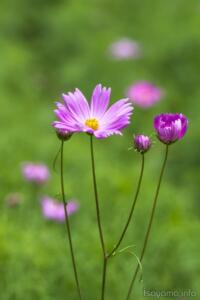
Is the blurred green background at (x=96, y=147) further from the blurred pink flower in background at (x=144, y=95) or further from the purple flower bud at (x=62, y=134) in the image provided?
the purple flower bud at (x=62, y=134)

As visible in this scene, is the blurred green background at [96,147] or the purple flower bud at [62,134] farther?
the blurred green background at [96,147]

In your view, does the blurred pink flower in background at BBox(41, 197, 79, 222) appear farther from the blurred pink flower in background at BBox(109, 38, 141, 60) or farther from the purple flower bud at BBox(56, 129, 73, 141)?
the blurred pink flower in background at BBox(109, 38, 141, 60)

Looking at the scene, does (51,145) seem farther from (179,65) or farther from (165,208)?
(179,65)

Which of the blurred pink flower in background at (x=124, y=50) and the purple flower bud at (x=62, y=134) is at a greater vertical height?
the blurred pink flower in background at (x=124, y=50)

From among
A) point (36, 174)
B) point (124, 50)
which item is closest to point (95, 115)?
point (36, 174)

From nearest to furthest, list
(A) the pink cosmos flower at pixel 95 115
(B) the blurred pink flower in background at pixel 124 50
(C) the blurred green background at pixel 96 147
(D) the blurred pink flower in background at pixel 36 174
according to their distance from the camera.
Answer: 1. (A) the pink cosmos flower at pixel 95 115
2. (C) the blurred green background at pixel 96 147
3. (D) the blurred pink flower in background at pixel 36 174
4. (B) the blurred pink flower in background at pixel 124 50

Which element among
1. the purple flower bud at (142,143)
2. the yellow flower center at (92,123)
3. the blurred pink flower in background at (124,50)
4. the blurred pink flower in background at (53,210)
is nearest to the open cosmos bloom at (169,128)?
the purple flower bud at (142,143)

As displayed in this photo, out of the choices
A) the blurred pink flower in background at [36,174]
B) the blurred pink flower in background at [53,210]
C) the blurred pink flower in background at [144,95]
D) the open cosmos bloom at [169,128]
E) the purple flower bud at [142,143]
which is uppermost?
the blurred pink flower in background at [144,95]

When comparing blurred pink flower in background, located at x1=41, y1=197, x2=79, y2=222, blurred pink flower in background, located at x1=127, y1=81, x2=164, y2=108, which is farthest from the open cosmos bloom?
blurred pink flower in background, located at x1=127, y1=81, x2=164, y2=108

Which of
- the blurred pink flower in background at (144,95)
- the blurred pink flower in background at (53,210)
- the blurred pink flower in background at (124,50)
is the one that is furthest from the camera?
the blurred pink flower in background at (124,50)
